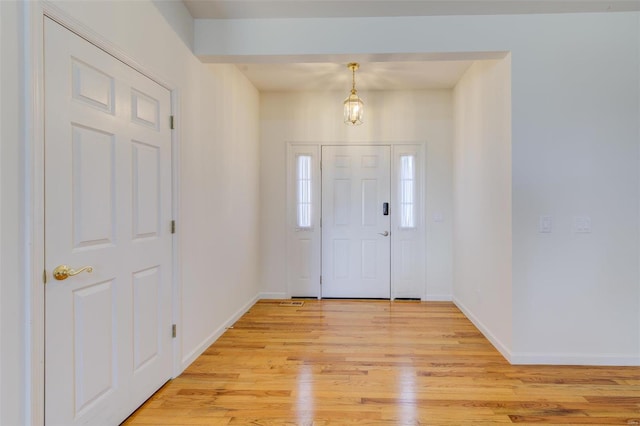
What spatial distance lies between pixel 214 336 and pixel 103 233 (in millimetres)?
1685

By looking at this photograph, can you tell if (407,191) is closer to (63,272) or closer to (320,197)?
(320,197)

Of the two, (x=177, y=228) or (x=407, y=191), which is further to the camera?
(x=407, y=191)

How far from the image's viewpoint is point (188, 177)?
2.61 meters

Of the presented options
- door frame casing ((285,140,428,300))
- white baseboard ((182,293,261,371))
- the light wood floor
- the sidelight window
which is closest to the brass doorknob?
the light wood floor

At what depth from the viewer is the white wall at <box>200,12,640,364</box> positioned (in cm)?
259

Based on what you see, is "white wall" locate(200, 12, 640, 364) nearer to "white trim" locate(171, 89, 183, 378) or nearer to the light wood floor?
the light wood floor

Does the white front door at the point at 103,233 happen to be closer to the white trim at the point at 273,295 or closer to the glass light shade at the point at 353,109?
the glass light shade at the point at 353,109

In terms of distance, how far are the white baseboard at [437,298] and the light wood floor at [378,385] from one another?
1005 millimetres

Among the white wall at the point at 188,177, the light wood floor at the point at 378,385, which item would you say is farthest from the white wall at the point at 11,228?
the light wood floor at the point at 378,385

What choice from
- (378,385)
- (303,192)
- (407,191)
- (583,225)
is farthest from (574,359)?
(303,192)

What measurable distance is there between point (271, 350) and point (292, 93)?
10.4 ft

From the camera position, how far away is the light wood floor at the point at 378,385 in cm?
201

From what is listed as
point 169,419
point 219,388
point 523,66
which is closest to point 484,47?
point 523,66

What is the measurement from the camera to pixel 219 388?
232cm
